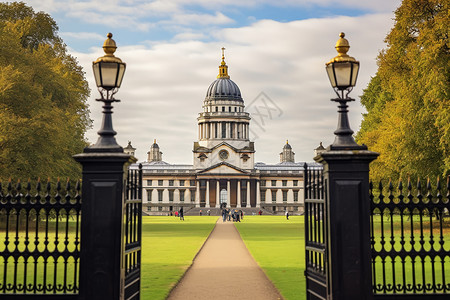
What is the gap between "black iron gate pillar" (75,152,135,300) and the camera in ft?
24.6

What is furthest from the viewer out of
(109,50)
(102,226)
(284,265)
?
(284,265)

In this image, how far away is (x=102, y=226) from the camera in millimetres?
7566

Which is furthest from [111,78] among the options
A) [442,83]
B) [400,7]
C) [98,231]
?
[400,7]

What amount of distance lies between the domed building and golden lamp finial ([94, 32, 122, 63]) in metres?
98.9

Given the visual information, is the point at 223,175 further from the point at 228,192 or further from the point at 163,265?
the point at 163,265

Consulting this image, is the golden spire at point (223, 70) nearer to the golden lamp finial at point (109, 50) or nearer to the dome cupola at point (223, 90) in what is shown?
the dome cupola at point (223, 90)

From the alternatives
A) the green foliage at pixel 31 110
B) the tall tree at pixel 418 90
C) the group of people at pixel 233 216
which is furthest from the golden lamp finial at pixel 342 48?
the group of people at pixel 233 216

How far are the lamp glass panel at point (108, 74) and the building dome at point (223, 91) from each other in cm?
10945

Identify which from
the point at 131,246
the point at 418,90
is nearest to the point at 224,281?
the point at 131,246

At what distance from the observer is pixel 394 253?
777 centimetres

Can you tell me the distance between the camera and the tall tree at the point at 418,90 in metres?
22.4

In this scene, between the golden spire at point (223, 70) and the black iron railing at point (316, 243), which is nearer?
the black iron railing at point (316, 243)

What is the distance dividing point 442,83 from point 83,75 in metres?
25.8

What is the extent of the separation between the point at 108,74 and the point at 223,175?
102 metres
